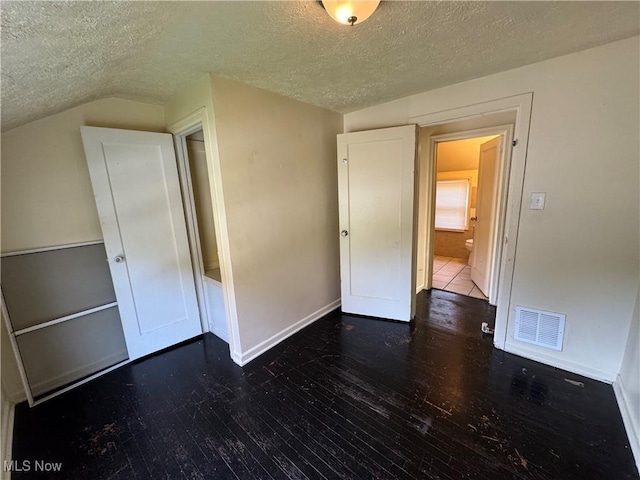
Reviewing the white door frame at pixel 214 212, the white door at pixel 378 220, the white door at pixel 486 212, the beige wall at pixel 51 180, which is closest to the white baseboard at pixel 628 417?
the white door at pixel 378 220

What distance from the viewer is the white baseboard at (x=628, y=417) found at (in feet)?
4.50

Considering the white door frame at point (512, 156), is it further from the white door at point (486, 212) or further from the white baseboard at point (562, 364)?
the white door at point (486, 212)

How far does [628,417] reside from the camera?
152 centimetres

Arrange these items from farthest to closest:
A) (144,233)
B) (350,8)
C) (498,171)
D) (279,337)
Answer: (498,171), (279,337), (144,233), (350,8)

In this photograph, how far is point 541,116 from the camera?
1855 millimetres

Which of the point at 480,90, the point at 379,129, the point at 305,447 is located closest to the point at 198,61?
the point at 379,129

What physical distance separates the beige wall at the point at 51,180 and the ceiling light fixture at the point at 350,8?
1.96 metres

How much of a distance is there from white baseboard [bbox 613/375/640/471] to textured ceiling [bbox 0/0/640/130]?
6.98 ft

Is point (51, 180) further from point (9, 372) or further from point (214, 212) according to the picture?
point (9, 372)

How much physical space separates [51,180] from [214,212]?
1.14 meters

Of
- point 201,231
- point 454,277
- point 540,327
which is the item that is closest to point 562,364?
point 540,327

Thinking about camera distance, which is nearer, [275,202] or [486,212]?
[275,202]

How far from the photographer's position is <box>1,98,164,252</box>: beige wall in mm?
1747

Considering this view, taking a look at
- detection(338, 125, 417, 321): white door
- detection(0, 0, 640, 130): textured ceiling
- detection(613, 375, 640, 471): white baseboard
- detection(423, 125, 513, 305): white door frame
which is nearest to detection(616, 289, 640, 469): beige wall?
detection(613, 375, 640, 471): white baseboard
